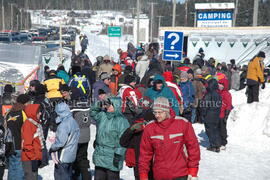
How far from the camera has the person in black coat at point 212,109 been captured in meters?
10.1

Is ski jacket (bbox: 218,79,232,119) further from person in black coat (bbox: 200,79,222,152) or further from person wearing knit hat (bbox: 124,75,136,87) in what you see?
person wearing knit hat (bbox: 124,75,136,87)

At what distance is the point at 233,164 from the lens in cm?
973

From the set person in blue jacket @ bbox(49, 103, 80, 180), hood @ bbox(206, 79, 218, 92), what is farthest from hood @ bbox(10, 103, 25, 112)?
hood @ bbox(206, 79, 218, 92)

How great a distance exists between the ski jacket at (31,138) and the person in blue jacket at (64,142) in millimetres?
525

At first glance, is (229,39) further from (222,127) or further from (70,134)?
(70,134)

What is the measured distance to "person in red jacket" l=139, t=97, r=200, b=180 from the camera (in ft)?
15.9

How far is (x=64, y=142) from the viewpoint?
617cm

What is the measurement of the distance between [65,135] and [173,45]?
7.13 meters

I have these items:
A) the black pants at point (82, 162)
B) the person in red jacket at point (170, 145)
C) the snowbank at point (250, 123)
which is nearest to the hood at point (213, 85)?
the snowbank at point (250, 123)

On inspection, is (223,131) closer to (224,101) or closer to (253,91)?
(224,101)

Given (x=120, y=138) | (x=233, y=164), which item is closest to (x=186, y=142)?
(x=120, y=138)

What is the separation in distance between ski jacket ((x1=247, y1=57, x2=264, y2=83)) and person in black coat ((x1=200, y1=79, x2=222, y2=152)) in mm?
3092

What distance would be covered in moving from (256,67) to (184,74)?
8.75ft

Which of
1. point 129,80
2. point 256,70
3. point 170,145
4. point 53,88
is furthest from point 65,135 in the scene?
point 256,70
